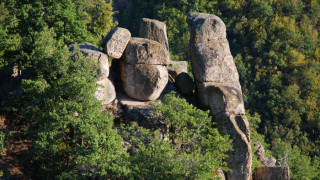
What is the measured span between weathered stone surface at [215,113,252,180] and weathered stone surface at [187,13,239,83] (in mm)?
3233

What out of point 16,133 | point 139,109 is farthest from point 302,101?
point 16,133

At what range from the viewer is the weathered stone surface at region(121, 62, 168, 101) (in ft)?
107

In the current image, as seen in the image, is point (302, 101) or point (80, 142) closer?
point (80, 142)

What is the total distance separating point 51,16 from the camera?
36.0 m

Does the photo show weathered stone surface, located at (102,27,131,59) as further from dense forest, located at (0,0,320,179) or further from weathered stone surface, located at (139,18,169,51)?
weathered stone surface, located at (139,18,169,51)

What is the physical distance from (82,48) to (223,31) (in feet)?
31.5

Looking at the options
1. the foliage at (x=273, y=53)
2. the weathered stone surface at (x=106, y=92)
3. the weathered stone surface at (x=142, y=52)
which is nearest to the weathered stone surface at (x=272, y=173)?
the weathered stone surface at (x=142, y=52)

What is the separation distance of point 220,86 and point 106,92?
6.97 m

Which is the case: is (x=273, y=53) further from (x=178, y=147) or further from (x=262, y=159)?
(x=178, y=147)

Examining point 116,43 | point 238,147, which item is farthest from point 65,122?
point 238,147

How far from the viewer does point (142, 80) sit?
32.8 m

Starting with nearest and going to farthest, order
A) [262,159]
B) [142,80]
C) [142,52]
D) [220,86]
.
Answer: [142,52] < [220,86] < [142,80] < [262,159]

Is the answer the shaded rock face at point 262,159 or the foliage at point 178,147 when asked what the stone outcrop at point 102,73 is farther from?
the shaded rock face at point 262,159

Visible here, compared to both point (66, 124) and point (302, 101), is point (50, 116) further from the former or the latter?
point (302, 101)
